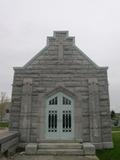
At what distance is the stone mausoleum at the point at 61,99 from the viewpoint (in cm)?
1192

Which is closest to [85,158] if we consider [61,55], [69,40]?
[61,55]

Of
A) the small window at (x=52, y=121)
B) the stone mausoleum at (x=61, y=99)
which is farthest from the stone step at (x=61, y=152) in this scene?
the small window at (x=52, y=121)

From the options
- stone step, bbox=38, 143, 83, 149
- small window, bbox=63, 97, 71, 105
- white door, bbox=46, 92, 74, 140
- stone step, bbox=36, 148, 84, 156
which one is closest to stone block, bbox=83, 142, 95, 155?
stone step, bbox=36, 148, 84, 156

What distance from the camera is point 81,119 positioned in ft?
39.8

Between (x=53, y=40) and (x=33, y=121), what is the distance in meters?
5.94

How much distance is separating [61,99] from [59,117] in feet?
3.90

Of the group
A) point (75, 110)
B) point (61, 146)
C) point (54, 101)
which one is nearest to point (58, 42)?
point (54, 101)

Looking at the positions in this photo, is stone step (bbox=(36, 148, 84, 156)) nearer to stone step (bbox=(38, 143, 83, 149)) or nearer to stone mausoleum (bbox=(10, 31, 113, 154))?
stone step (bbox=(38, 143, 83, 149))

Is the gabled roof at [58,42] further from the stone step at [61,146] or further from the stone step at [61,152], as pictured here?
the stone step at [61,152]

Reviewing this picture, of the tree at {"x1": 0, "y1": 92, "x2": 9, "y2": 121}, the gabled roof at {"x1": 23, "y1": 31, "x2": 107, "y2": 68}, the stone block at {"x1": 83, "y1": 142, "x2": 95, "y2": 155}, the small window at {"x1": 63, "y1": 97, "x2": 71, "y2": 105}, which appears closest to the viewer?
the stone block at {"x1": 83, "y1": 142, "x2": 95, "y2": 155}

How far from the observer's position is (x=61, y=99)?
12.5 m

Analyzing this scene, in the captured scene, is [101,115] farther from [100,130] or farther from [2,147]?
[2,147]

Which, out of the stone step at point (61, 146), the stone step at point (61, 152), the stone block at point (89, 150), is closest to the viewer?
the stone block at point (89, 150)

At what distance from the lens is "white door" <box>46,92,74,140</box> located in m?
12.0
